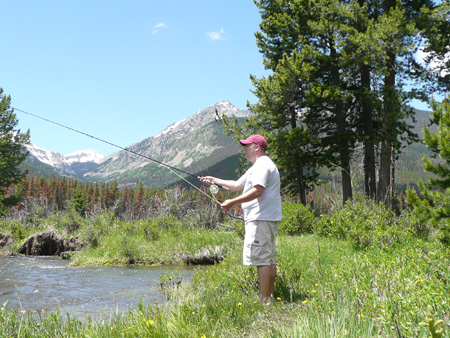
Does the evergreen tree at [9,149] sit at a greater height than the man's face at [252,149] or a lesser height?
greater

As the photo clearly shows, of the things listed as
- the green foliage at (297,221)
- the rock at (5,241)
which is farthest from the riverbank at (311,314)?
the rock at (5,241)

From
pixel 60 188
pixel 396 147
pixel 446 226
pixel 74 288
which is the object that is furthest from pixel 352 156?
pixel 60 188

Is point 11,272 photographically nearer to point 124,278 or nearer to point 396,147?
point 124,278

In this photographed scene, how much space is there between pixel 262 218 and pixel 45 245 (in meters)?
17.9

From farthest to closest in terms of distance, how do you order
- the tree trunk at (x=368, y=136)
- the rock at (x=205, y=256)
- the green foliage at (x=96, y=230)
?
1. the tree trunk at (x=368, y=136)
2. the green foliage at (x=96, y=230)
3. the rock at (x=205, y=256)

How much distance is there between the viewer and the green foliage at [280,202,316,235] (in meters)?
14.2

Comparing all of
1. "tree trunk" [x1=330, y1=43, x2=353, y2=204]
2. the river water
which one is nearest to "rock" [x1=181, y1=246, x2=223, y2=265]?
the river water

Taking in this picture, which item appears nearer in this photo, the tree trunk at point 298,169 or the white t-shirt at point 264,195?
the white t-shirt at point 264,195

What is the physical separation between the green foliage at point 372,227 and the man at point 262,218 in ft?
11.0

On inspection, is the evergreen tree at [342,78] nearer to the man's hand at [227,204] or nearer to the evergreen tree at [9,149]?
the man's hand at [227,204]

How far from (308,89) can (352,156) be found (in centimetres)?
438

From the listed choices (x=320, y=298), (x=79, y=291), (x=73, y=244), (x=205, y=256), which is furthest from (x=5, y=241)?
(x=320, y=298)

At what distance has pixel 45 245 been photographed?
19.5 m

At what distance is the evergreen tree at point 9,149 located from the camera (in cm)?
3662
